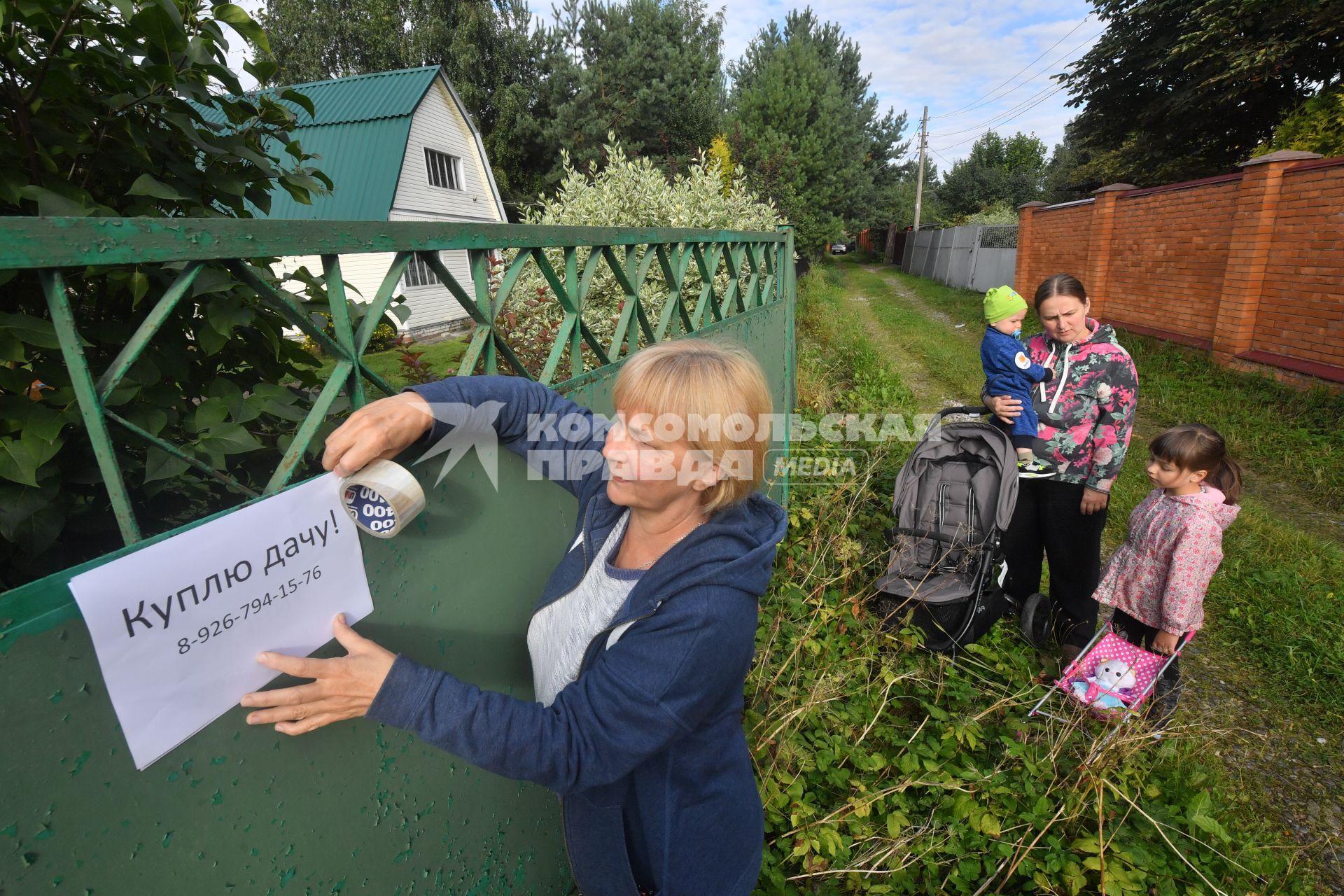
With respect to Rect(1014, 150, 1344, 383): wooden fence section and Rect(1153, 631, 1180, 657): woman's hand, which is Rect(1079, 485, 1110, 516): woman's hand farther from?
Rect(1014, 150, 1344, 383): wooden fence section

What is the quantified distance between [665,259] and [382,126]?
19.0 meters

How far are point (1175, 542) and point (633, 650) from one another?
2.72 m

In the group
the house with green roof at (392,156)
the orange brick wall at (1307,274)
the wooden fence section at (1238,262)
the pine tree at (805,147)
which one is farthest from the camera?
the pine tree at (805,147)

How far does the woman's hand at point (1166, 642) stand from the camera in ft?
9.07

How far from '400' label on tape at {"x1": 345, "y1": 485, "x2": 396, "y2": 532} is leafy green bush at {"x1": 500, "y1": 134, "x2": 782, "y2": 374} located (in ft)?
10.2

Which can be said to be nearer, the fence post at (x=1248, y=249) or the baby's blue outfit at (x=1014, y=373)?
the baby's blue outfit at (x=1014, y=373)

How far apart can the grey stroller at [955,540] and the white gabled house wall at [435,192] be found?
15.1 m

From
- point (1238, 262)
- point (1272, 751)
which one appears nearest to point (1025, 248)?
point (1238, 262)

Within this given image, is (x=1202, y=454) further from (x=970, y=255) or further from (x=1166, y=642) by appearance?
(x=970, y=255)

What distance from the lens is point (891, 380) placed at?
7.84m

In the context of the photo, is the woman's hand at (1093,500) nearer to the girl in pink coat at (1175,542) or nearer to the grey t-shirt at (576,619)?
the girl in pink coat at (1175,542)

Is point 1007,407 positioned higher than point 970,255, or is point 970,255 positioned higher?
point 970,255

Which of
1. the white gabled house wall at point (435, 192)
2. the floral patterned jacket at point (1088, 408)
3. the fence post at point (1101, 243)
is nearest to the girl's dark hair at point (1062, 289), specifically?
the floral patterned jacket at point (1088, 408)

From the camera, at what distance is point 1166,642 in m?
2.78
